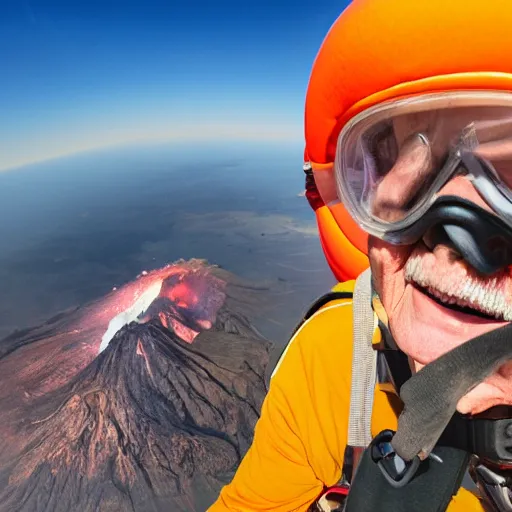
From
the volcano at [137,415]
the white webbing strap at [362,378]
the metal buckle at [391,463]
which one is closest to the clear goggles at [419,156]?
the white webbing strap at [362,378]

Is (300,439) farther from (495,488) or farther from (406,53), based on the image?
(406,53)

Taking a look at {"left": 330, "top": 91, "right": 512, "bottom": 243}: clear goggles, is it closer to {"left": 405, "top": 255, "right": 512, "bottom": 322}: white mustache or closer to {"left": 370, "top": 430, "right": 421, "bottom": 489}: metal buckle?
{"left": 405, "top": 255, "right": 512, "bottom": 322}: white mustache

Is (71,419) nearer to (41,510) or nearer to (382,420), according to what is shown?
(41,510)

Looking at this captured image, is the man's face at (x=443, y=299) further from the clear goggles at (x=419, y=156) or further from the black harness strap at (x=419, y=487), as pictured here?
the black harness strap at (x=419, y=487)

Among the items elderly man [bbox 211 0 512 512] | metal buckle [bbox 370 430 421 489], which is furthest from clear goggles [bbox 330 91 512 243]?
metal buckle [bbox 370 430 421 489]

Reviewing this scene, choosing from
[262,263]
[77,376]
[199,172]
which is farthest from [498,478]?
[199,172]

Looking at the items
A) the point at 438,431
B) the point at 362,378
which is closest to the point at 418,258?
the point at 438,431
